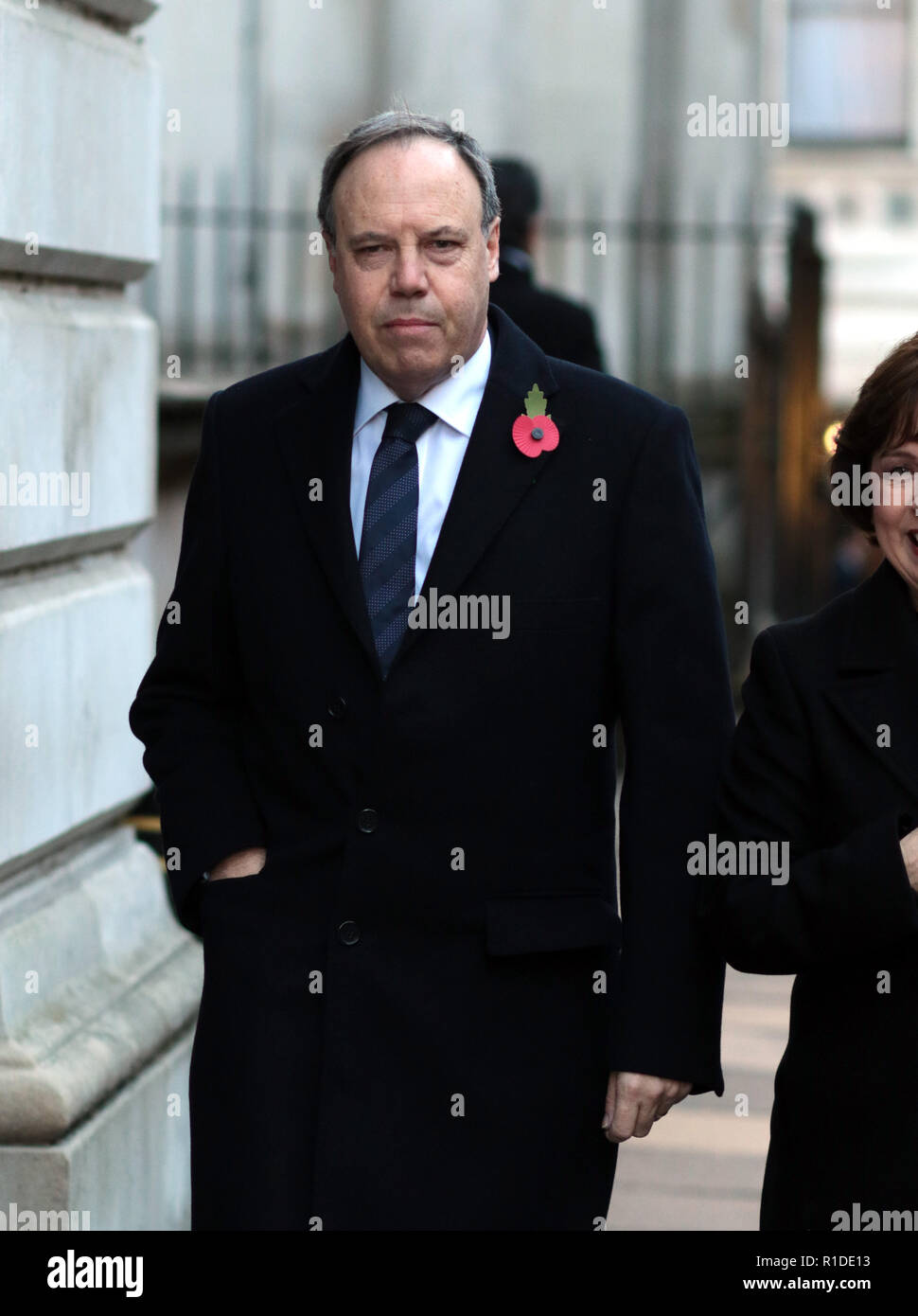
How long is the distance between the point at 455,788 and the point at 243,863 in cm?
34

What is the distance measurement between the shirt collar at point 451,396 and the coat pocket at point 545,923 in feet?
2.10

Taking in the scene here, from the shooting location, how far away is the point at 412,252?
315 centimetres

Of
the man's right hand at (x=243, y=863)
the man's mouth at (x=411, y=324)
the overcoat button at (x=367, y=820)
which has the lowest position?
the man's right hand at (x=243, y=863)

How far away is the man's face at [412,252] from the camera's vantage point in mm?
3162

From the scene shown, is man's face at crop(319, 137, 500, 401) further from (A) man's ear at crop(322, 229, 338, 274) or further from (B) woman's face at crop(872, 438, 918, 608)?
(B) woman's face at crop(872, 438, 918, 608)

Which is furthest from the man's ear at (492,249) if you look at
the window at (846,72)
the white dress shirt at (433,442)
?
the window at (846,72)

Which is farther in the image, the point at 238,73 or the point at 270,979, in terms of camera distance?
the point at 238,73

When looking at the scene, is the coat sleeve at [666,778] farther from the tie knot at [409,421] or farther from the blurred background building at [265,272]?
the blurred background building at [265,272]

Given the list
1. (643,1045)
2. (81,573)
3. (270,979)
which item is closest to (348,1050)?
(270,979)

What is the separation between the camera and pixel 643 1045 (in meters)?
3.18

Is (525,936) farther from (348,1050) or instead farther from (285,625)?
(285,625)

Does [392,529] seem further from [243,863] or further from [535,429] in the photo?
[243,863]
